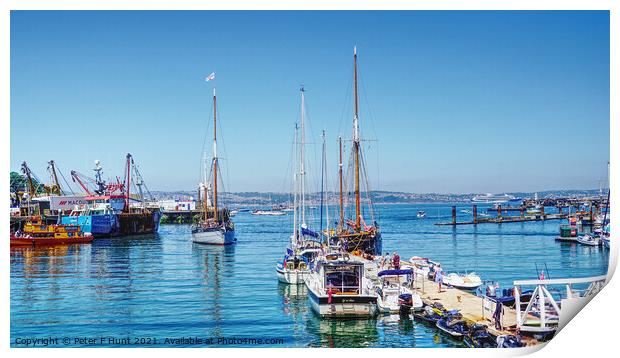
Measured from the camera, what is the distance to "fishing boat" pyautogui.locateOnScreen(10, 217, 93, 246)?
3553 centimetres

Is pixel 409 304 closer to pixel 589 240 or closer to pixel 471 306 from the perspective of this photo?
pixel 471 306

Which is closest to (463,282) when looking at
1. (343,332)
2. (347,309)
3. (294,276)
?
(294,276)

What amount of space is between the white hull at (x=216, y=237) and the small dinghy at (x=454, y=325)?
83.6 ft

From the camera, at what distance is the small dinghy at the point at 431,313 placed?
14.5 m

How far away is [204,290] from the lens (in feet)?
65.7

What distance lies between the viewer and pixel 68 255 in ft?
104

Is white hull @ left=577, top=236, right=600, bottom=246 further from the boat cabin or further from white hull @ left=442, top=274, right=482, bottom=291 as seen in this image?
the boat cabin

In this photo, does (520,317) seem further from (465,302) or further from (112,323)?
(112,323)

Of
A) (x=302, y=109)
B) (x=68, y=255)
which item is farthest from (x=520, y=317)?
(x=68, y=255)

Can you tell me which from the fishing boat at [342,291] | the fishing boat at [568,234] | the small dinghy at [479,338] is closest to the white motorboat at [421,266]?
the fishing boat at [342,291]

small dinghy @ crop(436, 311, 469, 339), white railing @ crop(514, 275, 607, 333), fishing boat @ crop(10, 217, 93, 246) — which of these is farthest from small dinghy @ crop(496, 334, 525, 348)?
fishing boat @ crop(10, 217, 93, 246)

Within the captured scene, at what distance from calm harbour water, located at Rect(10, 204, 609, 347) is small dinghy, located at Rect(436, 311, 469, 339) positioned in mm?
173

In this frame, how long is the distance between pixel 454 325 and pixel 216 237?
26.3m
